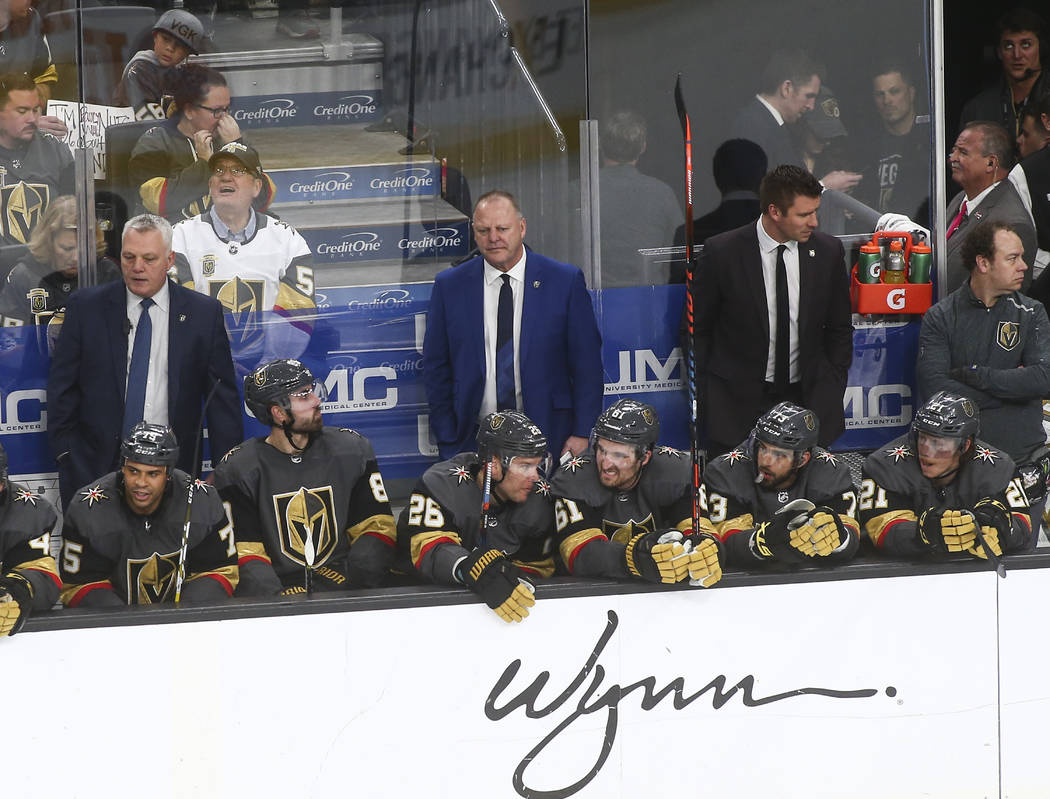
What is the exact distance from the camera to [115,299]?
5.23 meters

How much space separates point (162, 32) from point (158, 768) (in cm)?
317

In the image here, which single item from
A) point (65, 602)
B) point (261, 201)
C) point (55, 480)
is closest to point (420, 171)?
point (261, 201)

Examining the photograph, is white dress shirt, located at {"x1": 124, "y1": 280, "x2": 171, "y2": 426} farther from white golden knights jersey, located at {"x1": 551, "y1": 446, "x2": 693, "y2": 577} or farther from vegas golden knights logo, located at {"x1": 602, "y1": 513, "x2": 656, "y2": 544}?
vegas golden knights logo, located at {"x1": 602, "y1": 513, "x2": 656, "y2": 544}

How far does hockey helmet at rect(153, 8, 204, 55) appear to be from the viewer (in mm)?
5617

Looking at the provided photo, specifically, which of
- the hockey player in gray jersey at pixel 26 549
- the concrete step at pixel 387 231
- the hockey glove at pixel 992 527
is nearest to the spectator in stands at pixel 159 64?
the concrete step at pixel 387 231

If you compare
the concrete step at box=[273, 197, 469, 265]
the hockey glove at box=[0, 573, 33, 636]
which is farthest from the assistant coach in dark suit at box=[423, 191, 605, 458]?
the hockey glove at box=[0, 573, 33, 636]

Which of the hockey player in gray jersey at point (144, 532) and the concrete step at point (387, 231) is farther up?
the concrete step at point (387, 231)

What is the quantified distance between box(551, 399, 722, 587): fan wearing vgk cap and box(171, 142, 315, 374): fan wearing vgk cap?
160 cm

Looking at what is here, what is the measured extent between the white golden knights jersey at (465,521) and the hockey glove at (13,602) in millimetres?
1133

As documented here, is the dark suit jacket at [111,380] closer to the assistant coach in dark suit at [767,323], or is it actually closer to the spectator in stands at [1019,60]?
the assistant coach in dark suit at [767,323]

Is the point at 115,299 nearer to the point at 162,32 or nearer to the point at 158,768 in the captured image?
the point at 162,32

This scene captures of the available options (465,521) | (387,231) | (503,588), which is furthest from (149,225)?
(503,588)

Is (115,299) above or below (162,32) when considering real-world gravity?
below

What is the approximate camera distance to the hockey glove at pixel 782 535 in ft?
13.3
